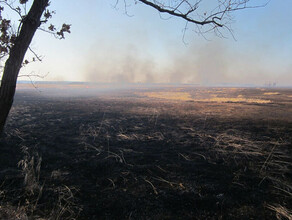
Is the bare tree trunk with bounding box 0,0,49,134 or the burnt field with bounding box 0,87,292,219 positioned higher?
the bare tree trunk with bounding box 0,0,49,134

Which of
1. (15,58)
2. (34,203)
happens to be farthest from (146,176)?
(15,58)

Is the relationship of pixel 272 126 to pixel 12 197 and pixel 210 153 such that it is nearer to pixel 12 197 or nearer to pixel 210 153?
pixel 210 153

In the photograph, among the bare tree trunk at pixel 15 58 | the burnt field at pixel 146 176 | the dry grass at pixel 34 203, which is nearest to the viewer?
the bare tree trunk at pixel 15 58

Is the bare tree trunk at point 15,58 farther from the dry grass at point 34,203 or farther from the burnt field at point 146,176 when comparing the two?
the burnt field at point 146,176

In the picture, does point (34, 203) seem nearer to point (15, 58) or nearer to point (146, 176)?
point (146, 176)

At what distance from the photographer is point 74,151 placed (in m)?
6.71

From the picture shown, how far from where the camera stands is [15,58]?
2.64 m

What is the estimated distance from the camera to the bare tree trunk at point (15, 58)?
2.60 meters

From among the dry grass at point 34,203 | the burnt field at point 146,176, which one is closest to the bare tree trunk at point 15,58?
the dry grass at point 34,203

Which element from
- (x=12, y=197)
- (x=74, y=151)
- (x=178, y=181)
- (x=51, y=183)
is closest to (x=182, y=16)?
(x=178, y=181)

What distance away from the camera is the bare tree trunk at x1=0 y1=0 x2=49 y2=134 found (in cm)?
260

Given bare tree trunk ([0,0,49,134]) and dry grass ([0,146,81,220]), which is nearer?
bare tree trunk ([0,0,49,134])

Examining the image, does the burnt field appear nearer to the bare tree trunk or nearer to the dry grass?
the dry grass

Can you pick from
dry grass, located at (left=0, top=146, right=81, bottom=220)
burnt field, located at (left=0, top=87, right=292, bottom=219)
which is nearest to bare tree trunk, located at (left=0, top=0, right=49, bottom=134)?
dry grass, located at (left=0, top=146, right=81, bottom=220)
